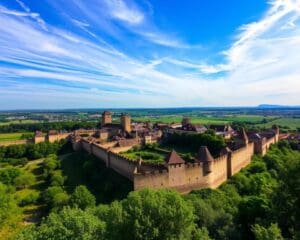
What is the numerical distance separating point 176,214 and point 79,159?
4124cm

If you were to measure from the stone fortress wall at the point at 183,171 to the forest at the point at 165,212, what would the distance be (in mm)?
1372

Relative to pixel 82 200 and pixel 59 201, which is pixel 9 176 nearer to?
pixel 59 201

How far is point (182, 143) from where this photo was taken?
217 ft

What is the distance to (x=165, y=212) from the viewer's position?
15.2 meters

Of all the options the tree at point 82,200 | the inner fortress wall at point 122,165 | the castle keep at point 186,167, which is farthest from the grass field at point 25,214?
the castle keep at point 186,167

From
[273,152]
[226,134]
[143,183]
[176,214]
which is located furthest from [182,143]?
[176,214]

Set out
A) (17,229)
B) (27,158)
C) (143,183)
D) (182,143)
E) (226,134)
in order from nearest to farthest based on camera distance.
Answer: (17,229) < (143,183) < (27,158) < (182,143) < (226,134)

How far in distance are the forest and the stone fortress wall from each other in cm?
137

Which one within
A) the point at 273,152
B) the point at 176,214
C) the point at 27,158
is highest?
the point at 176,214

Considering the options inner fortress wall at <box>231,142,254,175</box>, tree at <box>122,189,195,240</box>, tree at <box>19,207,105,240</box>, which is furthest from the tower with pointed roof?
tree at <box>19,207,105,240</box>

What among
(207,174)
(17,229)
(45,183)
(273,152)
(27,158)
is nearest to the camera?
(17,229)

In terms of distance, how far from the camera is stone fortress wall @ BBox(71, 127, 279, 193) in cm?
3009

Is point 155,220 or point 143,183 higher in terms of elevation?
point 155,220

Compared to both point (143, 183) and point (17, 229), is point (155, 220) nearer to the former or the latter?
point (143, 183)
